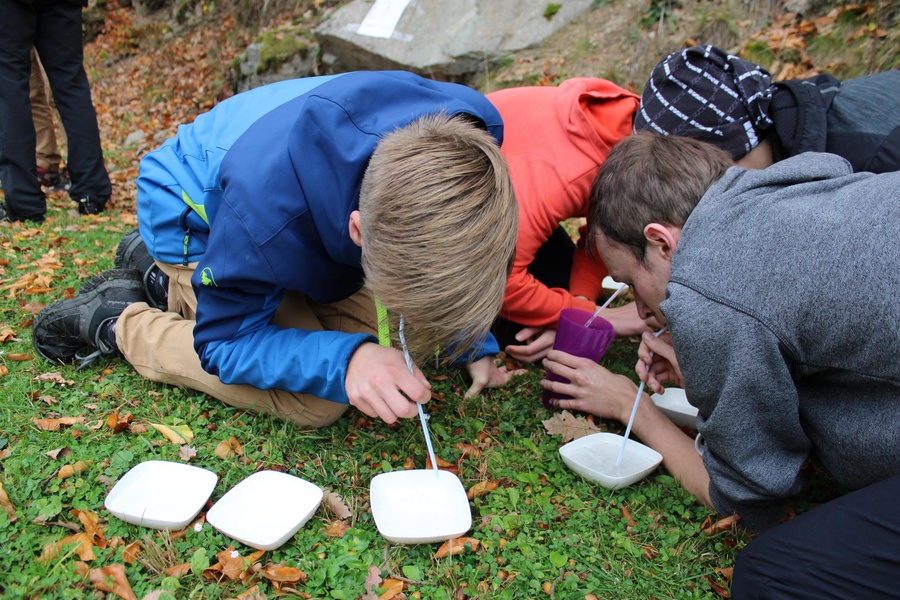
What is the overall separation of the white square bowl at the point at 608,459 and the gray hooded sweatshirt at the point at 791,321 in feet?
1.25

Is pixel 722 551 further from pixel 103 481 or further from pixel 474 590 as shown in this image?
pixel 103 481

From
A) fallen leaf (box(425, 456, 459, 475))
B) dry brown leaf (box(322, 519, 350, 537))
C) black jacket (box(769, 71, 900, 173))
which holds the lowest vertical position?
fallen leaf (box(425, 456, 459, 475))

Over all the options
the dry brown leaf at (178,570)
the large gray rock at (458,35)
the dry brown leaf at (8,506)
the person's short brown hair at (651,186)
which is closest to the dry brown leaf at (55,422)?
the dry brown leaf at (8,506)

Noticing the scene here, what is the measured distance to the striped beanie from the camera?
257 cm

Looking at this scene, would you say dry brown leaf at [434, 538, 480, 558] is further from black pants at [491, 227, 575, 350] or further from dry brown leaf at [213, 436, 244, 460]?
black pants at [491, 227, 575, 350]

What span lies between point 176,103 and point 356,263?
27.8 ft

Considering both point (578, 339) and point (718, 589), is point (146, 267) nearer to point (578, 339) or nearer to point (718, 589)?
point (578, 339)

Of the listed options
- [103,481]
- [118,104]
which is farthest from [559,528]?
[118,104]

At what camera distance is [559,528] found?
1.94 m

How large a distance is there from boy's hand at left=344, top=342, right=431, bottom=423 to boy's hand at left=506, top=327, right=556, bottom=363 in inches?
36.3

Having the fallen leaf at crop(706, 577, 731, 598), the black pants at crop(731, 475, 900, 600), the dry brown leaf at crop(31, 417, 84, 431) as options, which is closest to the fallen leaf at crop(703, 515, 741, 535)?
the fallen leaf at crop(706, 577, 731, 598)

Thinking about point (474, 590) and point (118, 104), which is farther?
point (118, 104)

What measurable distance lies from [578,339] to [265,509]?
1.23 metres

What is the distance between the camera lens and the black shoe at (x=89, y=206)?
477 centimetres
